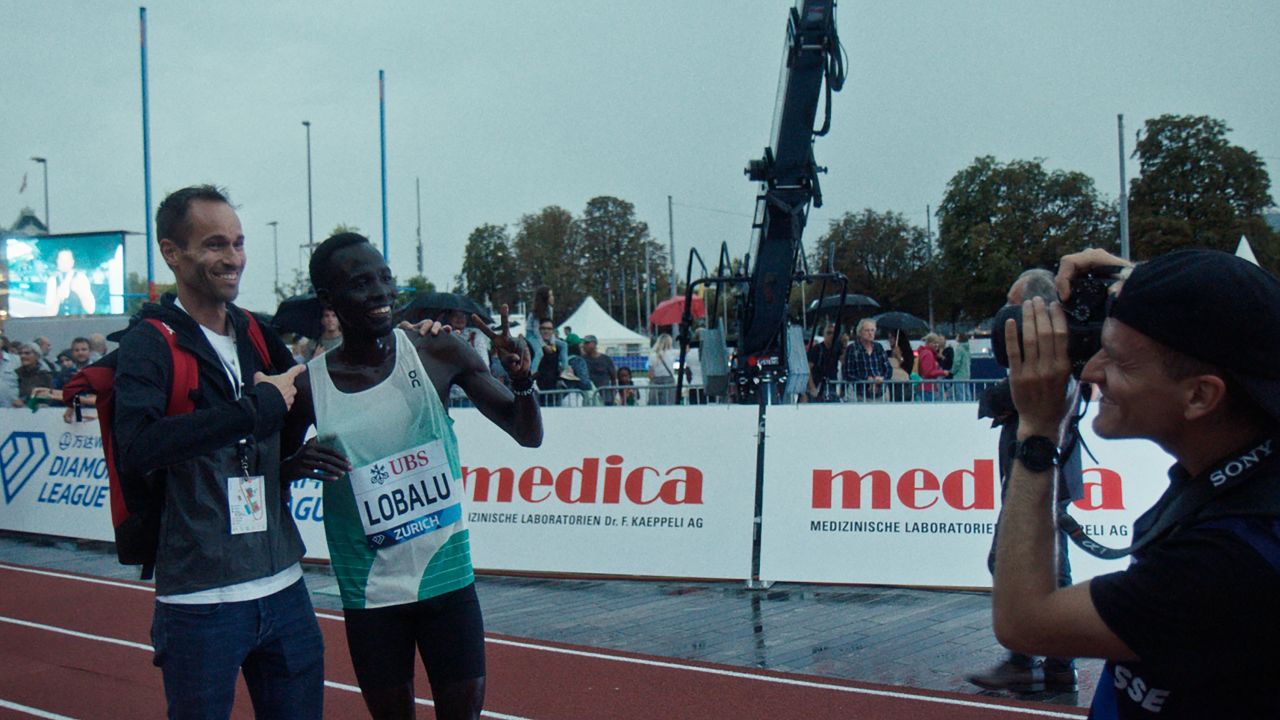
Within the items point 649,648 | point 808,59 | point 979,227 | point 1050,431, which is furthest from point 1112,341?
point 979,227

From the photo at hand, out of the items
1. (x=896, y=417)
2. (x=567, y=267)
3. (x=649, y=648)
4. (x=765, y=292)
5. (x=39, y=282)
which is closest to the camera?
(x=649, y=648)

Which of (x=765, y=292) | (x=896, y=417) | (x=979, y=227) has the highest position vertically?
(x=979, y=227)

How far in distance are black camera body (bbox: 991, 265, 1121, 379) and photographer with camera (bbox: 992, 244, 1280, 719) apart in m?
0.02

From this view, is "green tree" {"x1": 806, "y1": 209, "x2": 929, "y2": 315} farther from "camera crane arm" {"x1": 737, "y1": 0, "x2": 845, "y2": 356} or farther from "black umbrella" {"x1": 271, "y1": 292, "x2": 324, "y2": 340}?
"black umbrella" {"x1": 271, "y1": 292, "x2": 324, "y2": 340}

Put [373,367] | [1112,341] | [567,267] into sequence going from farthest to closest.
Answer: [567,267] → [373,367] → [1112,341]

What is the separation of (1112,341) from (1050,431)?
0.56 feet

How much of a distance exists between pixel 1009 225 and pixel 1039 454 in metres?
54.8

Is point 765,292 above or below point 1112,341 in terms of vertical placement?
above

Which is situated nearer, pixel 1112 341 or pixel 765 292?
pixel 1112 341

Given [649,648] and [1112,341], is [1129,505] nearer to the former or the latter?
[649,648]

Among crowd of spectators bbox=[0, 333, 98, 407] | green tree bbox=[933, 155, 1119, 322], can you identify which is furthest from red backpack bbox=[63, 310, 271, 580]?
green tree bbox=[933, 155, 1119, 322]

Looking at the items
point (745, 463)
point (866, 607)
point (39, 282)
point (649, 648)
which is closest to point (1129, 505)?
point (866, 607)

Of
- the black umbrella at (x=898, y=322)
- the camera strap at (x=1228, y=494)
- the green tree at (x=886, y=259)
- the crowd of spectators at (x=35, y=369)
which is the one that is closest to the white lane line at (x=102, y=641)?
the camera strap at (x=1228, y=494)

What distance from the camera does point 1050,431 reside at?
5.36 ft
